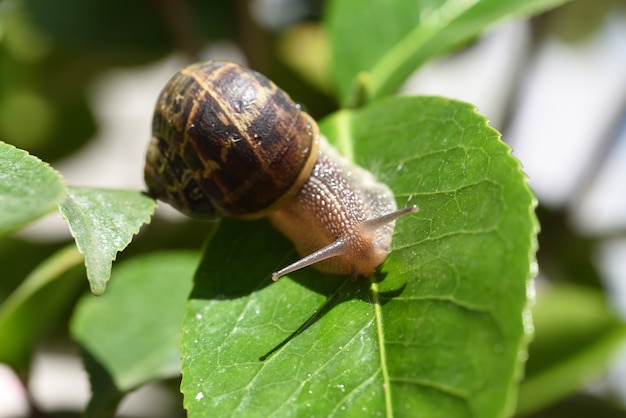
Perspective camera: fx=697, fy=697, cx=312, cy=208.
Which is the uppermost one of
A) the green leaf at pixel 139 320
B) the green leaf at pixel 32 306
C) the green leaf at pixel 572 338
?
the green leaf at pixel 32 306

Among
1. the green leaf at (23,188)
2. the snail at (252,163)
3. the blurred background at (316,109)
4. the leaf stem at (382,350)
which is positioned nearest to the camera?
the green leaf at (23,188)

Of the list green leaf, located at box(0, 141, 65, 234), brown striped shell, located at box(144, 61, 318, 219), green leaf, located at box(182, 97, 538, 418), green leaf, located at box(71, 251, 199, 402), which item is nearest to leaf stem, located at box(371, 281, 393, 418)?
green leaf, located at box(182, 97, 538, 418)

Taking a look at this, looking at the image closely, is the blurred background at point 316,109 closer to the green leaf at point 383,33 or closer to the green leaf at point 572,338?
the green leaf at point 572,338

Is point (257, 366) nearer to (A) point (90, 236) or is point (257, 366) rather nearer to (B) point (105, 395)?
(A) point (90, 236)

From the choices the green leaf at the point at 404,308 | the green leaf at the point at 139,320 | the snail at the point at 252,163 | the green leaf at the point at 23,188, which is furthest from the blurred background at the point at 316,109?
the green leaf at the point at 23,188

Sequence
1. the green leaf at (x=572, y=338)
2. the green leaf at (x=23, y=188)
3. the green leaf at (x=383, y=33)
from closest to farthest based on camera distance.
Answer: the green leaf at (x=23, y=188)
the green leaf at (x=383, y=33)
the green leaf at (x=572, y=338)

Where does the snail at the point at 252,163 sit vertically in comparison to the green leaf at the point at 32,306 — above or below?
above

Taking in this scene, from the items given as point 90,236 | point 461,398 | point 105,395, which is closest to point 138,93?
point 105,395
